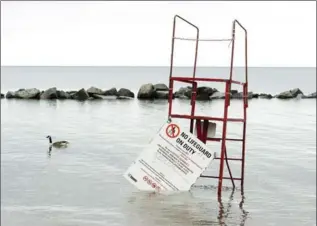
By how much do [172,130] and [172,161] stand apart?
2.22 ft

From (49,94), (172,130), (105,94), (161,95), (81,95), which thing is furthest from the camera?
(105,94)

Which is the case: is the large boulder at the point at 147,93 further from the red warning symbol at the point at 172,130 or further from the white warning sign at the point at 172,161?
the red warning symbol at the point at 172,130

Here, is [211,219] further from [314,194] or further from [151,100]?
[151,100]

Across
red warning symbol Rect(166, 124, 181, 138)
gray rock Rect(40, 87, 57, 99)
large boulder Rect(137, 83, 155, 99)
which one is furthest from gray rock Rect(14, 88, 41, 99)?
red warning symbol Rect(166, 124, 181, 138)

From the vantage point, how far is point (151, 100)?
223 feet

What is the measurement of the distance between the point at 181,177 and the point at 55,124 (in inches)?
1082

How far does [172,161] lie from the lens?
40.9 feet

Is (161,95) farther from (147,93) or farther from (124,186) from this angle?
(124,186)

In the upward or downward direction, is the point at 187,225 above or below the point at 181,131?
below

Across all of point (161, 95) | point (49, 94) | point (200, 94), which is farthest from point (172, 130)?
point (200, 94)

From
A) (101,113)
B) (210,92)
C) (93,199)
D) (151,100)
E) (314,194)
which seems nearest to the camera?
(93,199)

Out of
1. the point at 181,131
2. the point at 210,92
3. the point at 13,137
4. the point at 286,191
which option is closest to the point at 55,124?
the point at 13,137

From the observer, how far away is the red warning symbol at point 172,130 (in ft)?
40.7

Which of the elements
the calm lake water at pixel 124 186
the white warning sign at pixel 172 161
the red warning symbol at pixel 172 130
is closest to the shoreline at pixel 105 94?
the calm lake water at pixel 124 186
